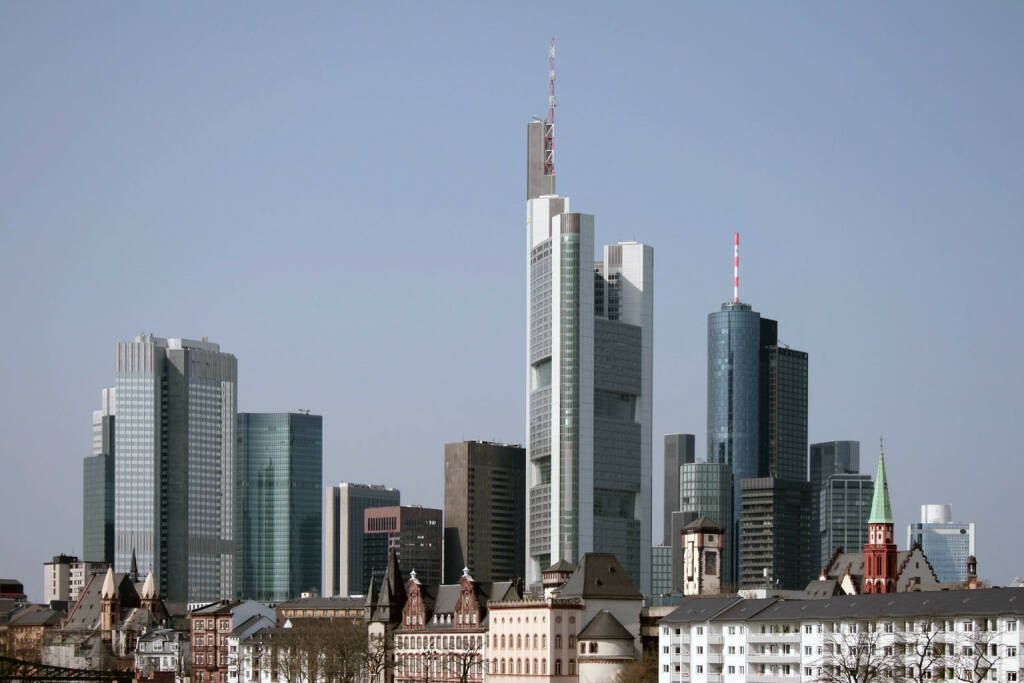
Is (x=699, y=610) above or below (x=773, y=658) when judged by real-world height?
above

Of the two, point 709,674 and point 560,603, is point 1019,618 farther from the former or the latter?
point 560,603

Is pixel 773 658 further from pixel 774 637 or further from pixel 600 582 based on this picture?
pixel 600 582

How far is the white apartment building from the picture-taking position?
133750mm

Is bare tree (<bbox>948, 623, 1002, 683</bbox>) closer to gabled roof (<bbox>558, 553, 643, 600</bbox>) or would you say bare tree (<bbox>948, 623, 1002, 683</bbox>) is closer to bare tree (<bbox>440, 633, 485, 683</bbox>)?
gabled roof (<bbox>558, 553, 643, 600</bbox>)

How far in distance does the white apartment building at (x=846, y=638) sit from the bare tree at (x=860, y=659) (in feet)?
0.35

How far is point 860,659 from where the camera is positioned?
139875 mm

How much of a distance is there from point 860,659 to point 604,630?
118 ft

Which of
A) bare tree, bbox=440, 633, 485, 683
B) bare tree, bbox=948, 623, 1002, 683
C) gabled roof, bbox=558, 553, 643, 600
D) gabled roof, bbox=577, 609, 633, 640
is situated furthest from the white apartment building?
bare tree, bbox=440, 633, 485, 683

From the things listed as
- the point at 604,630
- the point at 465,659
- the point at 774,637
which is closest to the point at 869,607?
the point at 774,637

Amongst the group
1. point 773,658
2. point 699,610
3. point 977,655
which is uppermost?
point 699,610

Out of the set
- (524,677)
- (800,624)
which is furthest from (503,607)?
(800,624)

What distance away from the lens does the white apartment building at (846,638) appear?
439 feet

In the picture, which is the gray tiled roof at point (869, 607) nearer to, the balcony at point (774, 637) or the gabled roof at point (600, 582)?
the balcony at point (774, 637)

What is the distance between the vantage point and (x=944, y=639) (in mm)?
138125
